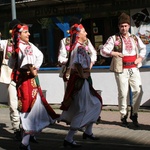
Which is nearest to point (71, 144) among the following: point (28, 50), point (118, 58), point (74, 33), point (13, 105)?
point (13, 105)

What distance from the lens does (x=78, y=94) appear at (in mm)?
6324

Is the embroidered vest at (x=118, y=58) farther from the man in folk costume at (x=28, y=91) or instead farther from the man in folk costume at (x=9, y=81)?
the man in folk costume at (x=9, y=81)

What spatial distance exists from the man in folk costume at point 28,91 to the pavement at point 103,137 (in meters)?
0.44

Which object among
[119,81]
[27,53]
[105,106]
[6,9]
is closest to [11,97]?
[27,53]

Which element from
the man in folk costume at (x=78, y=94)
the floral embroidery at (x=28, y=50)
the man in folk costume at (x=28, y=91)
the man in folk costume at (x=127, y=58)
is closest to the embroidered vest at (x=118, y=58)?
the man in folk costume at (x=127, y=58)

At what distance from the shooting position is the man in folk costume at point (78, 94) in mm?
6250

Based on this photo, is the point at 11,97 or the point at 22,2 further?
the point at 22,2

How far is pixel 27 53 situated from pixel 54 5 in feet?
14.2

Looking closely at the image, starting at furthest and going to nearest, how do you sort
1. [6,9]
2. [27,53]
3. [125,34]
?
[6,9], [125,34], [27,53]

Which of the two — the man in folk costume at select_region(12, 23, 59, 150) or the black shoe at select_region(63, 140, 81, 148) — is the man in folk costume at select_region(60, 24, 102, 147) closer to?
the black shoe at select_region(63, 140, 81, 148)

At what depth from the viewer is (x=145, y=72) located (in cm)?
931

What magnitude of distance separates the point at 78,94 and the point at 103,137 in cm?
105

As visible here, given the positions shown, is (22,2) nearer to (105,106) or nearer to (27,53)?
(105,106)

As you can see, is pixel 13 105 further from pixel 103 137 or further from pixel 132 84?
pixel 132 84
